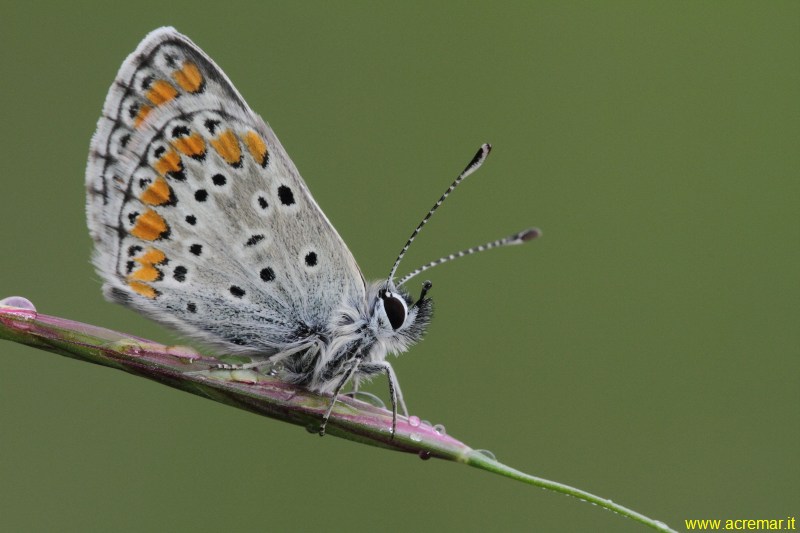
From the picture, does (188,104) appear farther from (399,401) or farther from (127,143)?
(399,401)

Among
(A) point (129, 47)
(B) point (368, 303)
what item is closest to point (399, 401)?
(B) point (368, 303)

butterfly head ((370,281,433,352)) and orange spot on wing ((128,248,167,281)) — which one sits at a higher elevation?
butterfly head ((370,281,433,352))

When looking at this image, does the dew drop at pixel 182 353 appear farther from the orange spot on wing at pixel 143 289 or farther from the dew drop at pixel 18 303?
the orange spot on wing at pixel 143 289

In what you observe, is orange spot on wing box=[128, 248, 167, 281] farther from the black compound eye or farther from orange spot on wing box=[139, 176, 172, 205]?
the black compound eye

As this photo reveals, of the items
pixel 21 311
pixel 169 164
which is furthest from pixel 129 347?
pixel 169 164

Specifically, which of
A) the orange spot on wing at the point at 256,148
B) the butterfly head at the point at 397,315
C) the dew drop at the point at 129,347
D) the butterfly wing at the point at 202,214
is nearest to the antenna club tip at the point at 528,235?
the butterfly head at the point at 397,315

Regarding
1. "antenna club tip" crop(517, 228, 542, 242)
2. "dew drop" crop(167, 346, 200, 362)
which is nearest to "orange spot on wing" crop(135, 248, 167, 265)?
"dew drop" crop(167, 346, 200, 362)
